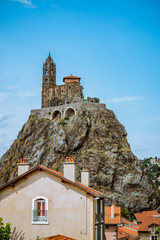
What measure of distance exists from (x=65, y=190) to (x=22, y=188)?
9.78ft

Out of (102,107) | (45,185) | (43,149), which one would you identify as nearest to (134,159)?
(102,107)

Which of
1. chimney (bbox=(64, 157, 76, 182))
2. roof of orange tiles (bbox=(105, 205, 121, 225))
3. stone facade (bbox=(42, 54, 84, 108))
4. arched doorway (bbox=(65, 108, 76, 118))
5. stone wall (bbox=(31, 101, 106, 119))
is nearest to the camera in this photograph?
chimney (bbox=(64, 157, 76, 182))

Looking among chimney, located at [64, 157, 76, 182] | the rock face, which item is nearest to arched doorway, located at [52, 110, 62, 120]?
the rock face

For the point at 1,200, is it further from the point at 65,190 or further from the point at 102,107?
the point at 102,107

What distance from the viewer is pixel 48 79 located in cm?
10844

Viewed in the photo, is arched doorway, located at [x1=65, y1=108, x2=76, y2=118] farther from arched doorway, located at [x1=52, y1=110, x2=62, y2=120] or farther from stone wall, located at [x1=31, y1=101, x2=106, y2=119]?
arched doorway, located at [x1=52, y1=110, x2=62, y2=120]

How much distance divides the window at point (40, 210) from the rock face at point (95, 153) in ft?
191

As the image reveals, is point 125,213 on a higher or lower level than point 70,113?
lower

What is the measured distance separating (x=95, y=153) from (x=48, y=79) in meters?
38.1

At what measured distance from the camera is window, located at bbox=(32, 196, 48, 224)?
66.2ft

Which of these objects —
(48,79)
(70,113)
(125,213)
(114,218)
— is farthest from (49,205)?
(48,79)

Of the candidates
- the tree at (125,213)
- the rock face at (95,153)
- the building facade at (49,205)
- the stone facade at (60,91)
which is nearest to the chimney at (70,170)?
the building facade at (49,205)

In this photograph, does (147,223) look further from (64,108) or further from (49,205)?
(64,108)

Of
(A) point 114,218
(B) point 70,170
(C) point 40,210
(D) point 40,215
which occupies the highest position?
(B) point 70,170
